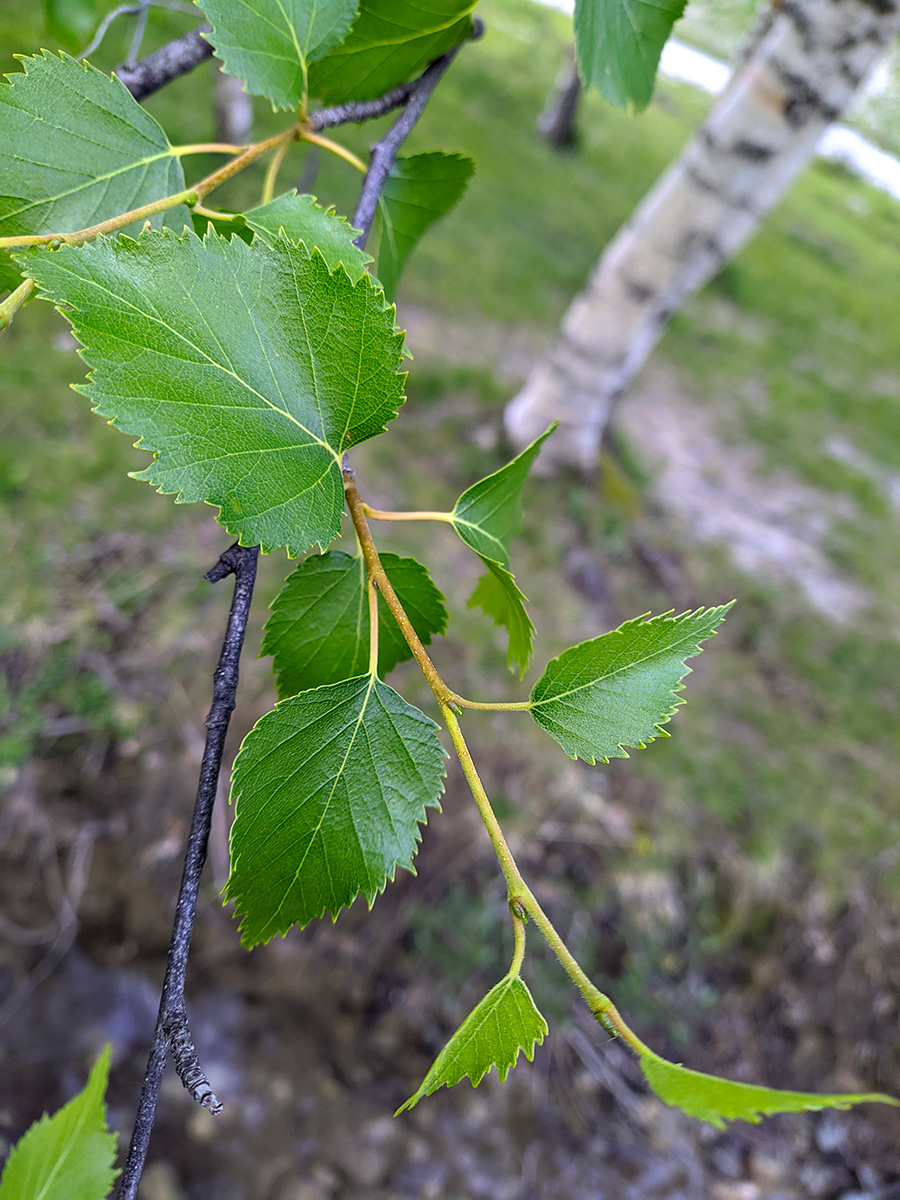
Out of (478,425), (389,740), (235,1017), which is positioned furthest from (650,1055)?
(478,425)

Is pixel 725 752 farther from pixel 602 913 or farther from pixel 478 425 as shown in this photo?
pixel 478 425

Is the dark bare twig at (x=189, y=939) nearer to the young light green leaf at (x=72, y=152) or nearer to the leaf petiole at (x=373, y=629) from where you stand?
the leaf petiole at (x=373, y=629)

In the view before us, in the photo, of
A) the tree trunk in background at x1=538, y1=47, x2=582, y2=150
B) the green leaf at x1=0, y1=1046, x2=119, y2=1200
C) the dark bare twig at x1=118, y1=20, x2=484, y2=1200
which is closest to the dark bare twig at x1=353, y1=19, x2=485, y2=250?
the dark bare twig at x1=118, y1=20, x2=484, y2=1200

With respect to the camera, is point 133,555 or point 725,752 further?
point 725,752

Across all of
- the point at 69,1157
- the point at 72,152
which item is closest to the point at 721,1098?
the point at 69,1157

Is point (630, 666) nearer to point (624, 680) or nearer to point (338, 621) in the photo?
point (624, 680)

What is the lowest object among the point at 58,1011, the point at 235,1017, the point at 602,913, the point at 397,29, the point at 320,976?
the point at 58,1011
